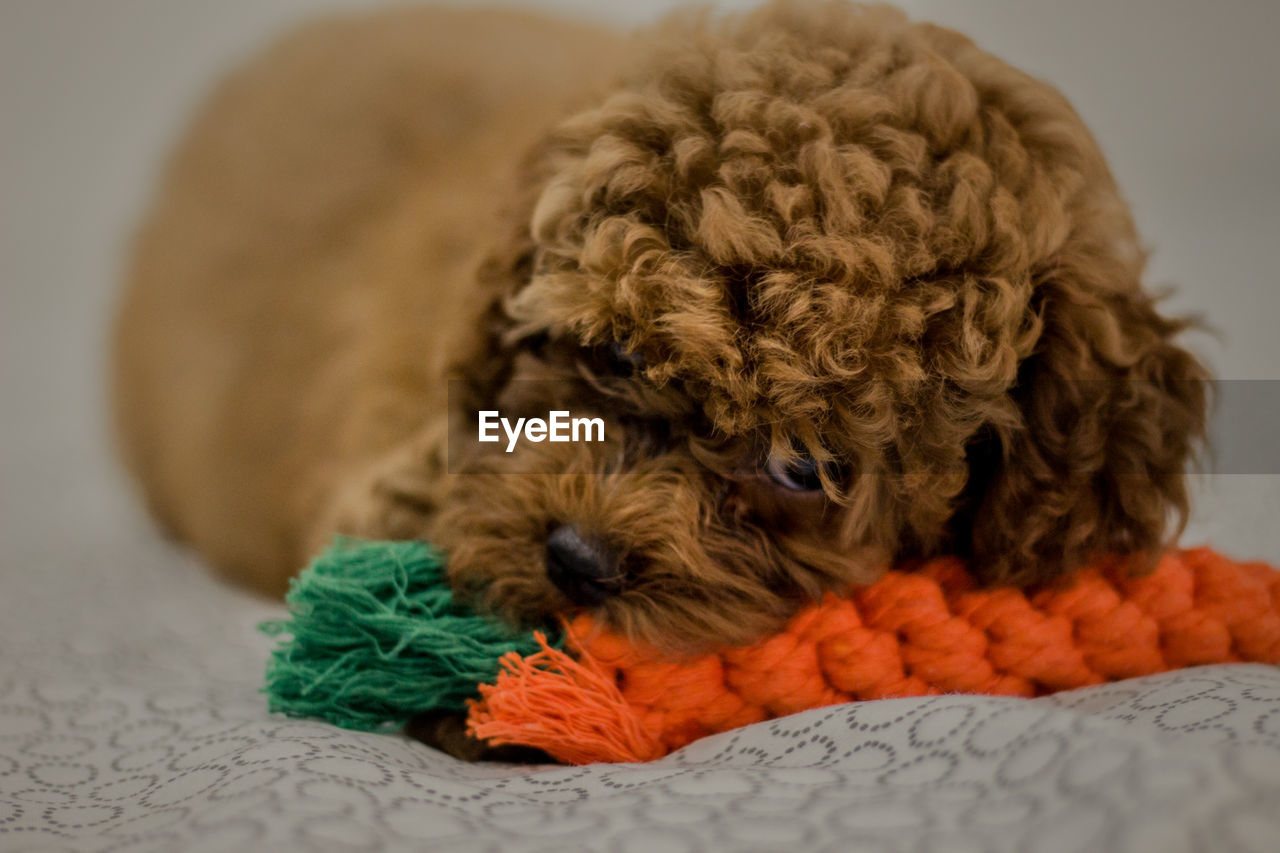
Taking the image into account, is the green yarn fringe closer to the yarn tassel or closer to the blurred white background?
the yarn tassel

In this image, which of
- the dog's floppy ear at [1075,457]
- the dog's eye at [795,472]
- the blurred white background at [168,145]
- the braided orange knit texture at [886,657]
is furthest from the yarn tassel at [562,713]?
the blurred white background at [168,145]

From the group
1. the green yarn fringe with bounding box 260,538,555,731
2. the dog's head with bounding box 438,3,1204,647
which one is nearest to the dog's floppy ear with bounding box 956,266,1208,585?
the dog's head with bounding box 438,3,1204,647

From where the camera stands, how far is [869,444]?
1320 millimetres

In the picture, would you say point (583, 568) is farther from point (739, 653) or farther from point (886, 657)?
point (886, 657)

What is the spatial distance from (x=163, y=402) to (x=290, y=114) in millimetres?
909

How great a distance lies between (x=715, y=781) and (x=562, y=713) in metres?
0.29

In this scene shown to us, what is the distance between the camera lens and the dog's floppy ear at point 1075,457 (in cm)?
140

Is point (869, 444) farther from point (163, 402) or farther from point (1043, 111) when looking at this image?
point (163, 402)

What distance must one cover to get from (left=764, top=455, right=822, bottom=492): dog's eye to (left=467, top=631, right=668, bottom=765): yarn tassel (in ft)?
1.16

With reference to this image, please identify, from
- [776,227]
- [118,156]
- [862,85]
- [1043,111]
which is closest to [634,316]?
[776,227]

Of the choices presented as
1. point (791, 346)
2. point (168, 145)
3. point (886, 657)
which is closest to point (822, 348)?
point (791, 346)

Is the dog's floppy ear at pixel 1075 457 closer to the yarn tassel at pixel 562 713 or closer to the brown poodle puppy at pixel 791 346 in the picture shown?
the brown poodle puppy at pixel 791 346

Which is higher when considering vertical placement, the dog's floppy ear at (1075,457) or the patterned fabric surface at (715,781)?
the dog's floppy ear at (1075,457)

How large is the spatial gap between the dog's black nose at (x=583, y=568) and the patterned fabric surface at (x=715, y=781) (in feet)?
0.77
